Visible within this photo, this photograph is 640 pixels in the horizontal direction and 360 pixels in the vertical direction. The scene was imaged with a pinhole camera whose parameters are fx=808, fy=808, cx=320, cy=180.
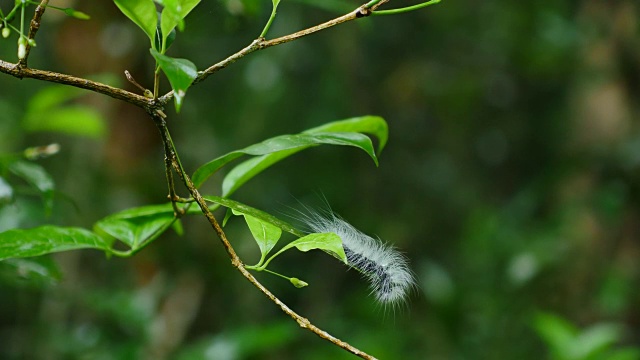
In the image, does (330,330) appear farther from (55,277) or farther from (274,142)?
(274,142)

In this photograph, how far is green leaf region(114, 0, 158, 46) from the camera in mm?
777

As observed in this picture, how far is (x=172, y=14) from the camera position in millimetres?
714

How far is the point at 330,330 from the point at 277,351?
0.28 meters

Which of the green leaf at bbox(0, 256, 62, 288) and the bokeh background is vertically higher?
the bokeh background

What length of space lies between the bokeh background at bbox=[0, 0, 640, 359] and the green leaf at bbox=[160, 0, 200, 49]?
3.24 feet

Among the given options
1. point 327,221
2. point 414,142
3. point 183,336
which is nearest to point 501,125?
point 414,142

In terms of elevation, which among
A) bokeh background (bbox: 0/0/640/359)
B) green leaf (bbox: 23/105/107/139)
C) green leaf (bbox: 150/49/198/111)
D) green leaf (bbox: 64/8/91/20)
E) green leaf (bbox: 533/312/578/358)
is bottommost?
green leaf (bbox: 150/49/198/111)

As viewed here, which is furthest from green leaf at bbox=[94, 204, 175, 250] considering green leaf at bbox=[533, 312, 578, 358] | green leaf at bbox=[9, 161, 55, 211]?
green leaf at bbox=[533, 312, 578, 358]

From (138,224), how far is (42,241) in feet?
0.47

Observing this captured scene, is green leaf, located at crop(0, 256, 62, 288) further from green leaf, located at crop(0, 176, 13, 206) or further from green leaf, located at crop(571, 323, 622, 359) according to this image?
green leaf, located at crop(571, 323, 622, 359)

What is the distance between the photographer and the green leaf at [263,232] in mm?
813

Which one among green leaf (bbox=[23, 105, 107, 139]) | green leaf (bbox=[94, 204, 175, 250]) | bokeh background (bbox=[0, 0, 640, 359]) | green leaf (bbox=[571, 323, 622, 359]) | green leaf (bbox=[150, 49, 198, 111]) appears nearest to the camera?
green leaf (bbox=[150, 49, 198, 111])

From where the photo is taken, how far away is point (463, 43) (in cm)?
415

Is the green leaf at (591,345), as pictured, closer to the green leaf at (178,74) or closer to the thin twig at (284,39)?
the thin twig at (284,39)
